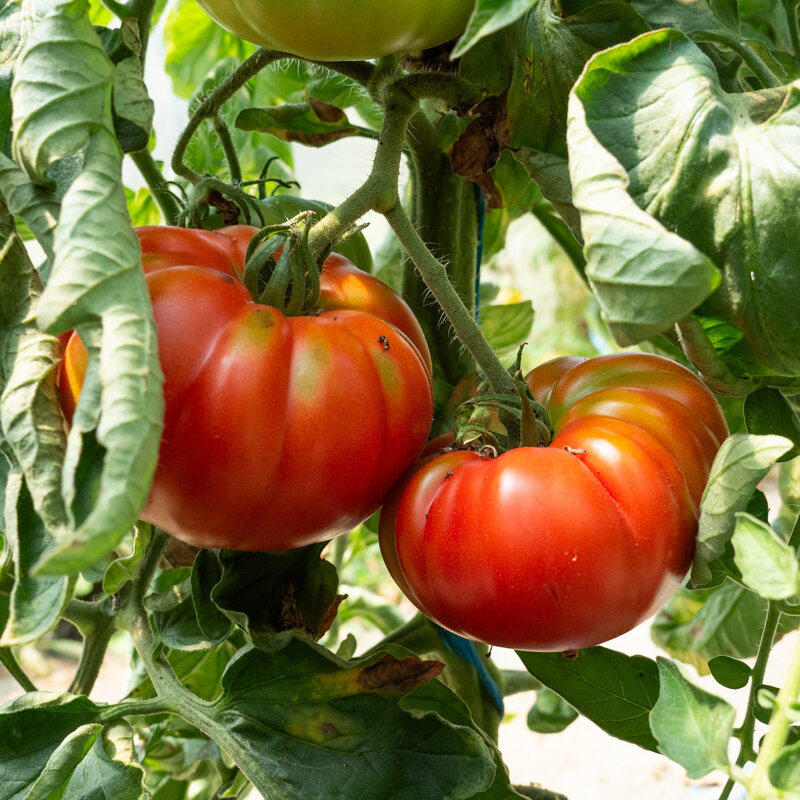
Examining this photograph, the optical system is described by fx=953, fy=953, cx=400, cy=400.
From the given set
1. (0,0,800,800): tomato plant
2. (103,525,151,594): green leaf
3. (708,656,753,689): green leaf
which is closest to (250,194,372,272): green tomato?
(0,0,800,800): tomato plant

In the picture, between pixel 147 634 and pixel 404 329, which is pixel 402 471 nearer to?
pixel 404 329

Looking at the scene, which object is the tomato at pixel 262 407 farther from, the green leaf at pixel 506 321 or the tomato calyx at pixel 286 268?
the green leaf at pixel 506 321

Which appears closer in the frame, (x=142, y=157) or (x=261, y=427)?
(x=261, y=427)

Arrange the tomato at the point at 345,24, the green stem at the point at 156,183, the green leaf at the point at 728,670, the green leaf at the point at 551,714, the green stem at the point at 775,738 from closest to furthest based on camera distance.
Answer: the green stem at the point at 775,738
the tomato at the point at 345,24
the green leaf at the point at 728,670
the green stem at the point at 156,183
the green leaf at the point at 551,714

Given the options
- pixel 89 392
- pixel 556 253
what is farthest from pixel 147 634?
pixel 556 253

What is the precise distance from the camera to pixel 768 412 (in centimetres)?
54

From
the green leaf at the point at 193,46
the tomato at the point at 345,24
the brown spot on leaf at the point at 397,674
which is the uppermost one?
the tomato at the point at 345,24

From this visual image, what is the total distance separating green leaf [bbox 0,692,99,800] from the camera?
0.54 m

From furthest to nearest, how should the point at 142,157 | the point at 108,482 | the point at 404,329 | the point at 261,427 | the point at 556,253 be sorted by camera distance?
1. the point at 556,253
2. the point at 142,157
3. the point at 404,329
4. the point at 261,427
5. the point at 108,482

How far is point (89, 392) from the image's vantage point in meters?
0.35

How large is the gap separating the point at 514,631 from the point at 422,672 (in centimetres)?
11

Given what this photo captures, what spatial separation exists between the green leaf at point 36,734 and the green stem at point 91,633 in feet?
0.39

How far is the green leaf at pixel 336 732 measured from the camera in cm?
52

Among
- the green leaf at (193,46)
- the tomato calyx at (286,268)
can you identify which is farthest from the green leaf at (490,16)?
the green leaf at (193,46)
